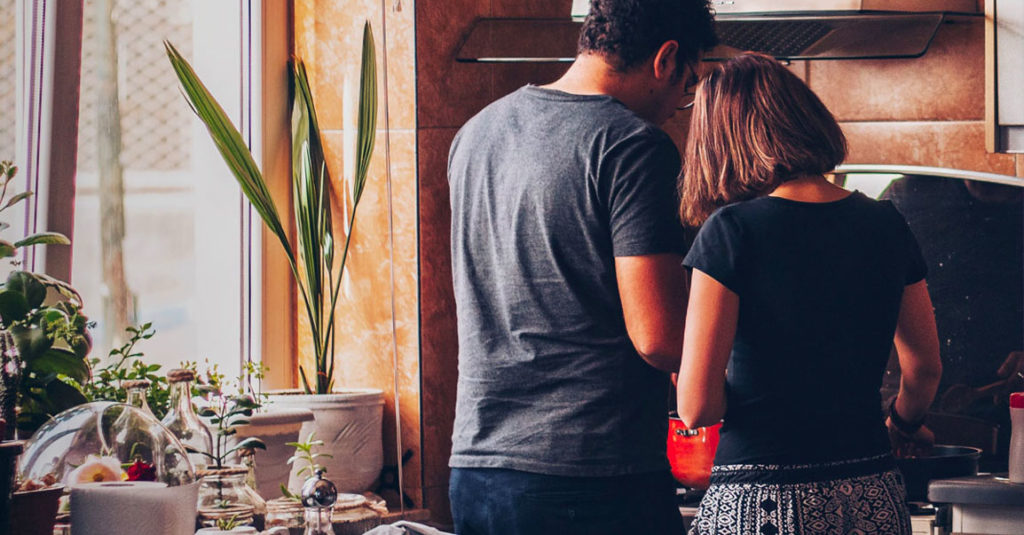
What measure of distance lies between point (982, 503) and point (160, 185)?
1.63 metres

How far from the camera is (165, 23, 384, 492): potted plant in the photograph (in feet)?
6.70

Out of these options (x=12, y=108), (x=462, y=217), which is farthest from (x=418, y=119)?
(x=462, y=217)

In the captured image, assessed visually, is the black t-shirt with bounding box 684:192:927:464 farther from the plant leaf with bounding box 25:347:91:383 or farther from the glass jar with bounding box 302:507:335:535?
the plant leaf with bounding box 25:347:91:383

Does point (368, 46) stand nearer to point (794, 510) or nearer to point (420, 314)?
point (420, 314)

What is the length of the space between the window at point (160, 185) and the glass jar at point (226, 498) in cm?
64

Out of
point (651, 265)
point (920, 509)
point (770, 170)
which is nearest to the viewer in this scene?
point (651, 265)

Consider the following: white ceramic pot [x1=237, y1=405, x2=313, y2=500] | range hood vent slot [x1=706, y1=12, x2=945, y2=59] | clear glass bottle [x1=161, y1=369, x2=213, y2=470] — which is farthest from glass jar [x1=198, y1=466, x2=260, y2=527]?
range hood vent slot [x1=706, y1=12, x2=945, y2=59]

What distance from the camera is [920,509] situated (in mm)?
1921

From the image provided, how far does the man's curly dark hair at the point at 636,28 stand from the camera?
1127 mm

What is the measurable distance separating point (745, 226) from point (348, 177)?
136cm

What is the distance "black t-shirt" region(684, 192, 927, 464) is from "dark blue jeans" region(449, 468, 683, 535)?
4.8 inches

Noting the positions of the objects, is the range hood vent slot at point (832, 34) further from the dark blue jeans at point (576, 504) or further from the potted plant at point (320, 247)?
the dark blue jeans at point (576, 504)

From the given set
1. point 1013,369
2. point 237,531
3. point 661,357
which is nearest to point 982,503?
point 1013,369

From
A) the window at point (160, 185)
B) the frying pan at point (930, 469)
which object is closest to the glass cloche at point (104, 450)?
the window at point (160, 185)
